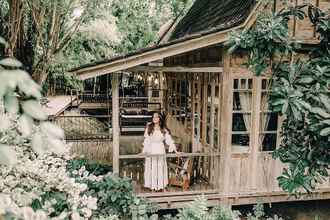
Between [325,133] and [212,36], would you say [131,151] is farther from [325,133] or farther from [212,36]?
[325,133]

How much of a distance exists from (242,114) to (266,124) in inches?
25.8

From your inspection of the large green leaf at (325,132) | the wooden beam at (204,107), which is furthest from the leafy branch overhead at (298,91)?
the wooden beam at (204,107)

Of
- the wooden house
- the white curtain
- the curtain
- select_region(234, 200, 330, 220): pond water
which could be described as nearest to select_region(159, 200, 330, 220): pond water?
select_region(234, 200, 330, 220): pond water

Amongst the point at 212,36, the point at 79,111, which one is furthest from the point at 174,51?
the point at 79,111

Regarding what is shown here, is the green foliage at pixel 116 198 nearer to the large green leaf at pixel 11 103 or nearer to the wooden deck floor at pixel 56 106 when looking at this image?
the wooden deck floor at pixel 56 106

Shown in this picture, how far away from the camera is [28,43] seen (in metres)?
12.7

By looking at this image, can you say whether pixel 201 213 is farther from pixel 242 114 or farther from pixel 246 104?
pixel 246 104

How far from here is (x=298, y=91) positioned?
4.88 meters

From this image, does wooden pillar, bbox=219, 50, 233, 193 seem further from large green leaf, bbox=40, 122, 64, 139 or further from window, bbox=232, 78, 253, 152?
large green leaf, bbox=40, 122, 64, 139

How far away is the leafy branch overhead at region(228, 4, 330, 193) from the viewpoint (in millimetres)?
4836

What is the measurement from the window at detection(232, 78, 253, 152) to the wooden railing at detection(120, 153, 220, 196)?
653mm

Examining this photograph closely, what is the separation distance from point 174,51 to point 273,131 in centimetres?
316

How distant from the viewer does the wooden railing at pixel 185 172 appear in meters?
9.06

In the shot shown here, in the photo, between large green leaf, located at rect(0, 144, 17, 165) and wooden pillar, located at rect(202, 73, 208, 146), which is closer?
large green leaf, located at rect(0, 144, 17, 165)
